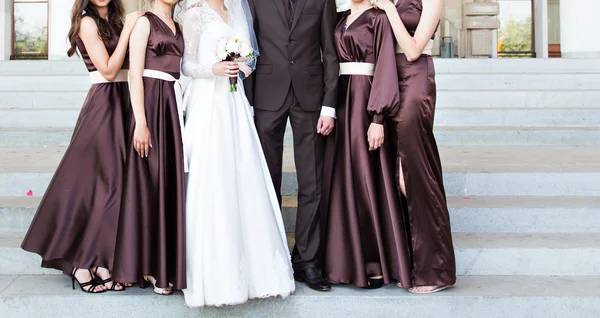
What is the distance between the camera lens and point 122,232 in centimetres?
309

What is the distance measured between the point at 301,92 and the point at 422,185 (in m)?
0.90

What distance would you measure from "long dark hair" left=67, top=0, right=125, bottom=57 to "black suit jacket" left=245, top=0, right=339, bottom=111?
87 centimetres

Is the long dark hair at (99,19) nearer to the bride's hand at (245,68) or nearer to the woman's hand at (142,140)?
the woman's hand at (142,140)

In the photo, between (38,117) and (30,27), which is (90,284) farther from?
(30,27)

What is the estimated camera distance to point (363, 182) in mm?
3297

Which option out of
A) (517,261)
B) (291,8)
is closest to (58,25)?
(291,8)

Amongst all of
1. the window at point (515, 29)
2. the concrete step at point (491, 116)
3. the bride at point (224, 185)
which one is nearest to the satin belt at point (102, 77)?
the bride at point (224, 185)

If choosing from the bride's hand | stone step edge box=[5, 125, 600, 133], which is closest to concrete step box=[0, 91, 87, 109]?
stone step edge box=[5, 125, 600, 133]

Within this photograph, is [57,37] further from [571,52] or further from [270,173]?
[571,52]

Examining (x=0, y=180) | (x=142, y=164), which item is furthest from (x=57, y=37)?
(x=142, y=164)

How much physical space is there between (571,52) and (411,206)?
9.13m

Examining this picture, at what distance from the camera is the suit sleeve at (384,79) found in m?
3.16

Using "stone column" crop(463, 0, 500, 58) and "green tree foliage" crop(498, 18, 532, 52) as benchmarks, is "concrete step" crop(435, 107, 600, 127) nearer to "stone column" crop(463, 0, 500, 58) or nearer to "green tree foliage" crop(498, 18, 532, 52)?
"stone column" crop(463, 0, 500, 58)

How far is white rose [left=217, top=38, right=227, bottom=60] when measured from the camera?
2.96m
